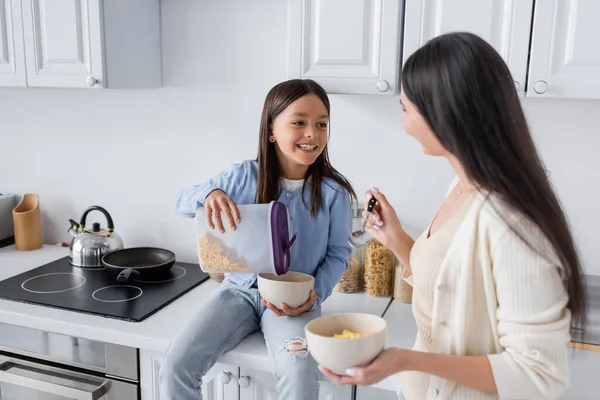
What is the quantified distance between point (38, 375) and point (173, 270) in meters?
0.54

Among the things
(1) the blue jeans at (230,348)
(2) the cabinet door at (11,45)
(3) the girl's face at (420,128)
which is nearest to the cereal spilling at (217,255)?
(1) the blue jeans at (230,348)

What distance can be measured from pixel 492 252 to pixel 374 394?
683 millimetres

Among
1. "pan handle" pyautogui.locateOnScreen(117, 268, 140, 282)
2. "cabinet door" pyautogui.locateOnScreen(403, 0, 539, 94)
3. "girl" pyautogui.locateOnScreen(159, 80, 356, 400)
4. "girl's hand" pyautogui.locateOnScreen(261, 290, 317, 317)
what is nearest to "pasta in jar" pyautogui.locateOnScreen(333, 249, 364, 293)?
"girl" pyautogui.locateOnScreen(159, 80, 356, 400)

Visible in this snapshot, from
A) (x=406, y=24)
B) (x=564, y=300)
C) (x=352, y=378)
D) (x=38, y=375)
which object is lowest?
(x=38, y=375)

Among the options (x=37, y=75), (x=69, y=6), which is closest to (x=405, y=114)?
(x=69, y=6)

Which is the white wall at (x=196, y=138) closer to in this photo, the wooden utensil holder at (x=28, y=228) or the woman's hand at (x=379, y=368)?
the wooden utensil holder at (x=28, y=228)

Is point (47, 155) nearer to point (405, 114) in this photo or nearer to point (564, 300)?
point (405, 114)

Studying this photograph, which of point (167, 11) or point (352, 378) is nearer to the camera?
point (352, 378)

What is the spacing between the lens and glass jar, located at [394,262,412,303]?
71.8 inches

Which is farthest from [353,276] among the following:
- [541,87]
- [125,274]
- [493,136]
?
[493,136]

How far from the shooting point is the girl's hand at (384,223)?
1.28 m

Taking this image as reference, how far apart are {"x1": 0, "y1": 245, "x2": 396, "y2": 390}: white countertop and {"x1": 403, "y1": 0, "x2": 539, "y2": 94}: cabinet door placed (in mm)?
759

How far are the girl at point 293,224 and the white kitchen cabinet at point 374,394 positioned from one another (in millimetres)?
155

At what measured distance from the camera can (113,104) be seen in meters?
2.18
